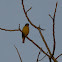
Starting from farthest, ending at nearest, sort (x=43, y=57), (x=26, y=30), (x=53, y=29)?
(x=26, y=30), (x=43, y=57), (x=53, y=29)

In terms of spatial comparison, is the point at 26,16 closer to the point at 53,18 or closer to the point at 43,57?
the point at 53,18

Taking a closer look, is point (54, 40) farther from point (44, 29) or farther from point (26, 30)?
point (26, 30)

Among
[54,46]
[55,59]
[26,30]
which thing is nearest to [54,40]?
[54,46]

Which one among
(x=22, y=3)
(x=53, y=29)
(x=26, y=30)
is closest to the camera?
(x=53, y=29)

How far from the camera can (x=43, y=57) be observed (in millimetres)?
3857

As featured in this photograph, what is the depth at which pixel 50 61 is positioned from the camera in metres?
3.04

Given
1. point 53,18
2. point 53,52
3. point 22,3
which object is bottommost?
point 53,52

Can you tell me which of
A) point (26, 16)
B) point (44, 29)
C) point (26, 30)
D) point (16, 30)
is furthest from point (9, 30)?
point (26, 30)

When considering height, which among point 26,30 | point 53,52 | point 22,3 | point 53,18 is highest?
point 22,3

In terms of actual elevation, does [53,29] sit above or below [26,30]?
above

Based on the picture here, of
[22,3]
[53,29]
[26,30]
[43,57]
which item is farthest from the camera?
[26,30]

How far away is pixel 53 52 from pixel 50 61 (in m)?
0.19

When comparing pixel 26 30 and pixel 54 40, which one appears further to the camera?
pixel 26 30

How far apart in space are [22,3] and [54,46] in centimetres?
114
